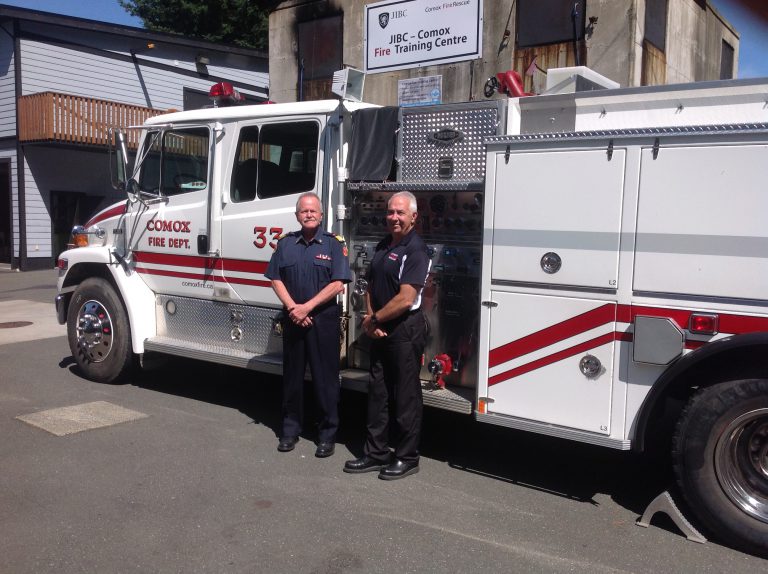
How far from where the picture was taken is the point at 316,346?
5414mm

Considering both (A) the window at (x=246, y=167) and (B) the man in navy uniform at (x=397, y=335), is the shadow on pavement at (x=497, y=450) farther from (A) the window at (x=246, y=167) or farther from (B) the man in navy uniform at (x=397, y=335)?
(A) the window at (x=246, y=167)

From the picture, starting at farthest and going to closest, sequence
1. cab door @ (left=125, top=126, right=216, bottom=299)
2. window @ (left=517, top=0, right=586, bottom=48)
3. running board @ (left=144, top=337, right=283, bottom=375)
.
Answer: window @ (left=517, top=0, right=586, bottom=48) < cab door @ (left=125, top=126, right=216, bottom=299) < running board @ (left=144, top=337, right=283, bottom=375)

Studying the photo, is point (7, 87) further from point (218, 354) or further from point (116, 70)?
point (218, 354)

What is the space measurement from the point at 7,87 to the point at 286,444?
17.9 meters

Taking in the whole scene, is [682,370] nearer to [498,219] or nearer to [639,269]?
[639,269]

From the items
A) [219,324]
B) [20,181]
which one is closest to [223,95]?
[219,324]

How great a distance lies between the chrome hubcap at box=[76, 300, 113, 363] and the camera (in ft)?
23.5

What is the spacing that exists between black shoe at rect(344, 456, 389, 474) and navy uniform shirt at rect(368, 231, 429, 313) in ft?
3.53

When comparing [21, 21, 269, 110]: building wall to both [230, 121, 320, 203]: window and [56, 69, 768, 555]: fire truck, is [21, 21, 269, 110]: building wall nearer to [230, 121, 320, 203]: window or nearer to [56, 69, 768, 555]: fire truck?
[56, 69, 768, 555]: fire truck

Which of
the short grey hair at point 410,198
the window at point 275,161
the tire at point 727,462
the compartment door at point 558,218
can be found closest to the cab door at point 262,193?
the window at point 275,161

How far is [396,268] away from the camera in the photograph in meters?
4.88

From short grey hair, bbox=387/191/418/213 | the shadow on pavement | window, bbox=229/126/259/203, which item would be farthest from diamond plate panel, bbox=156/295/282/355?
short grey hair, bbox=387/191/418/213

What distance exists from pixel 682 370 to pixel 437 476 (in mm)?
1884

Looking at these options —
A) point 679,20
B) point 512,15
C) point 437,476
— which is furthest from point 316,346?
point 679,20
